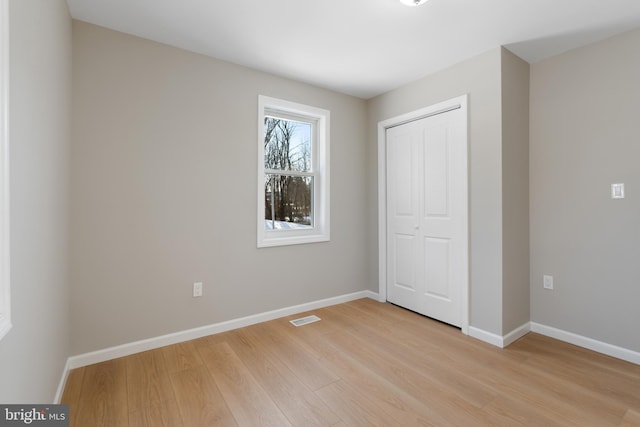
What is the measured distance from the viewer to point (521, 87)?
2.69m

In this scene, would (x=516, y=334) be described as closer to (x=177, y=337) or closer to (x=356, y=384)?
(x=356, y=384)

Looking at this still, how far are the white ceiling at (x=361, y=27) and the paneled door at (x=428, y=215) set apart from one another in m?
0.67

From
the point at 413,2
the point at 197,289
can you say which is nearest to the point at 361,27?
the point at 413,2

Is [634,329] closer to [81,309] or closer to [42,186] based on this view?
[42,186]

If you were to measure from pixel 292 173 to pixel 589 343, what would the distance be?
3057mm

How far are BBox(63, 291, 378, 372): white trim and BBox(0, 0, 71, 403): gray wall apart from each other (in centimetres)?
23

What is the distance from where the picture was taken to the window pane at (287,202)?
3172 millimetres

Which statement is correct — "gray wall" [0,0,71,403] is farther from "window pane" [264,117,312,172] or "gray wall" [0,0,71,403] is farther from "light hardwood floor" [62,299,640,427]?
"window pane" [264,117,312,172]

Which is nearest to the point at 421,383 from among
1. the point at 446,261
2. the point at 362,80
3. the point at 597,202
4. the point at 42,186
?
the point at 446,261

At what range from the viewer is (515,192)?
8.55ft

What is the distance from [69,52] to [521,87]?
3.59 metres

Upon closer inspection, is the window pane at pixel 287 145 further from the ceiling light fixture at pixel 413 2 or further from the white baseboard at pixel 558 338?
the white baseboard at pixel 558 338

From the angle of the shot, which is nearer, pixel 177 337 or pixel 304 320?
pixel 177 337

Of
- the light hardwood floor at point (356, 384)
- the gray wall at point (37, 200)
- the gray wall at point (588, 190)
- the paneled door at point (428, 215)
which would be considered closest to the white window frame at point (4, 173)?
the gray wall at point (37, 200)
